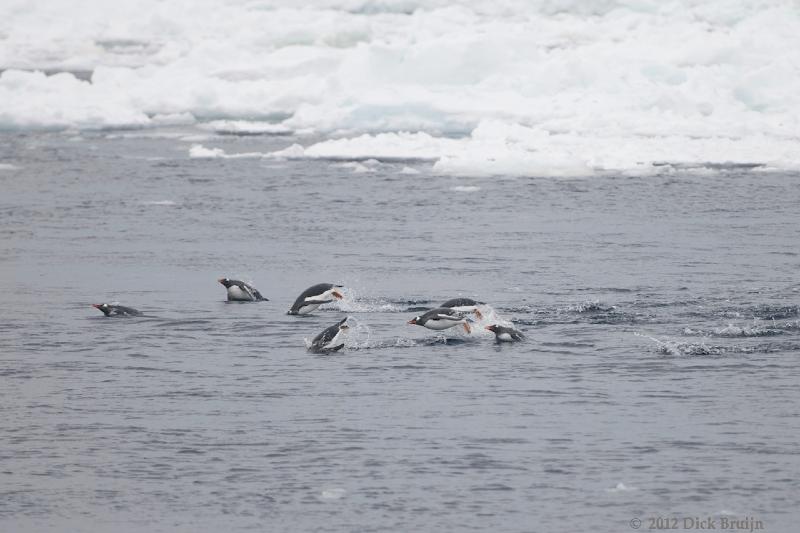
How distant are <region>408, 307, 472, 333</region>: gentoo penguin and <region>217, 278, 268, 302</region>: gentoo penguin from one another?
2.99 m

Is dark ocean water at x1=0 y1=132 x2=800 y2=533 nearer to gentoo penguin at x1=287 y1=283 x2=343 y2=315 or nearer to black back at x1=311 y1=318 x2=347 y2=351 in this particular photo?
gentoo penguin at x1=287 y1=283 x2=343 y2=315

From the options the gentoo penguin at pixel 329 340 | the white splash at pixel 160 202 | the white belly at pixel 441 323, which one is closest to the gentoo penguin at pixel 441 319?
the white belly at pixel 441 323

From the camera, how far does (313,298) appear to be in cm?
1631

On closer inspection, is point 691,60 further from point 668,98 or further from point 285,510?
point 285,510

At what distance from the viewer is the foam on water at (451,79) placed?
31594 millimetres

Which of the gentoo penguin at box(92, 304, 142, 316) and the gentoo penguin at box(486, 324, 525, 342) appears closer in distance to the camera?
the gentoo penguin at box(486, 324, 525, 342)

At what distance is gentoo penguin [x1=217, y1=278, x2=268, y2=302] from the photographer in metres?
17.0

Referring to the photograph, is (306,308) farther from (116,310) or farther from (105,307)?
(105,307)

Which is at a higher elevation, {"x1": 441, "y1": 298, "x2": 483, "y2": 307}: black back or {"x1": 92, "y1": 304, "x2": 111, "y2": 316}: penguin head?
{"x1": 441, "y1": 298, "x2": 483, "y2": 307}: black back

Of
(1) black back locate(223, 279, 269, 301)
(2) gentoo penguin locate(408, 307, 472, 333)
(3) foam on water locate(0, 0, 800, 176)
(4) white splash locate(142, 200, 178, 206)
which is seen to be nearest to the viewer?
(2) gentoo penguin locate(408, 307, 472, 333)

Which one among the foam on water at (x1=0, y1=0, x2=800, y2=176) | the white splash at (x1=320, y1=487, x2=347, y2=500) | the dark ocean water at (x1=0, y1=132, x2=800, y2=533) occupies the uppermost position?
the foam on water at (x1=0, y1=0, x2=800, y2=176)

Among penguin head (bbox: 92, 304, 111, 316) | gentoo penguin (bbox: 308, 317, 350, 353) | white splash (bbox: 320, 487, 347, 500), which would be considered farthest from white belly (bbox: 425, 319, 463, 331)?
white splash (bbox: 320, 487, 347, 500)

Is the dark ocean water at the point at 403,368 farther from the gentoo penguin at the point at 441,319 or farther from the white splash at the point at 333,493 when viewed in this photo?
the gentoo penguin at the point at 441,319

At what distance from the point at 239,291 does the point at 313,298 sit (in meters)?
1.26
